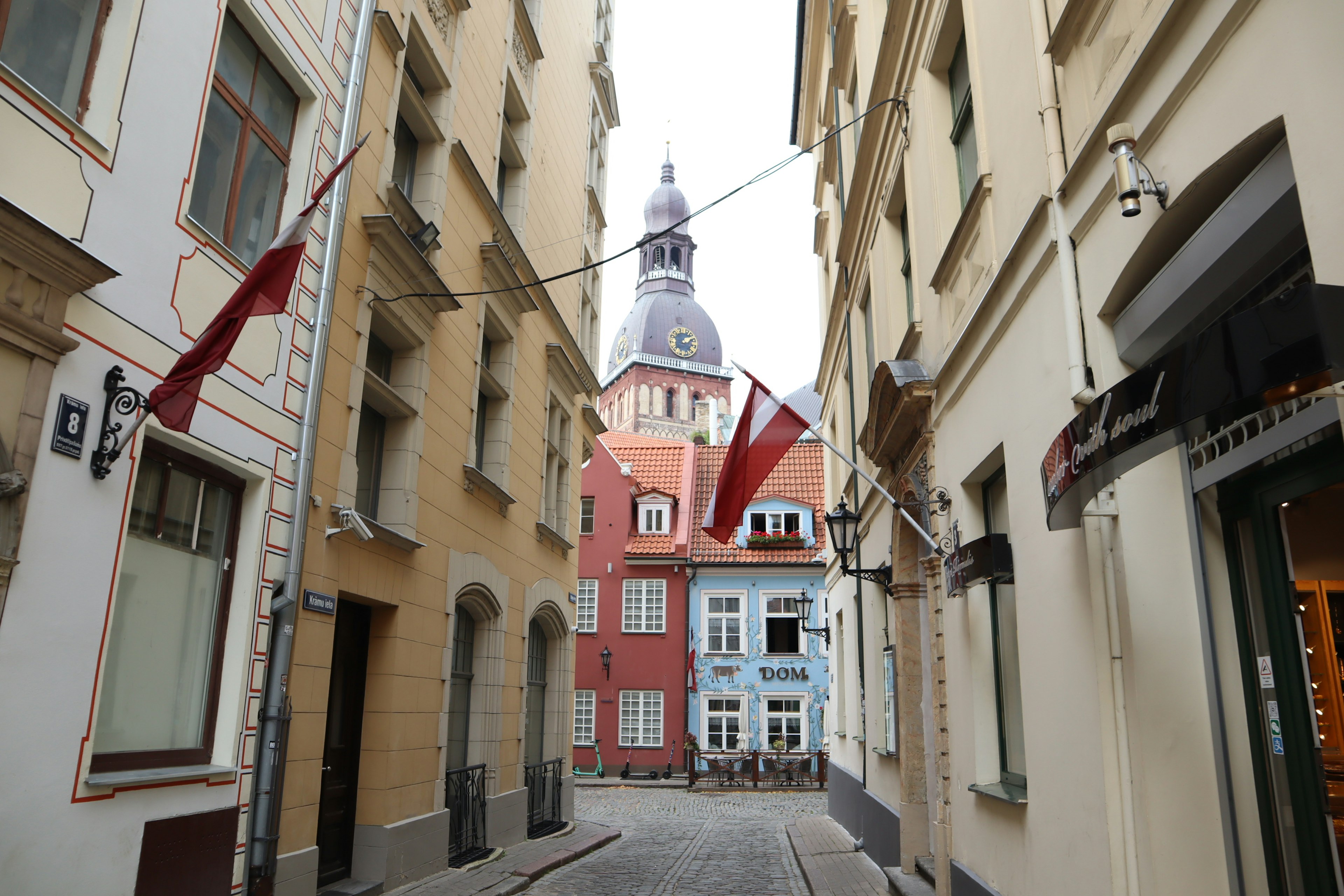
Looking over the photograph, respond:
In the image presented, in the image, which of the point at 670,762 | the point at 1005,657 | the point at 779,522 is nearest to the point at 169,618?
the point at 1005,657

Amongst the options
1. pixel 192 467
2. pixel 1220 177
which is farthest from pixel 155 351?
pixel 1220 177

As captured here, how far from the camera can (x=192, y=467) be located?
679 centimetres

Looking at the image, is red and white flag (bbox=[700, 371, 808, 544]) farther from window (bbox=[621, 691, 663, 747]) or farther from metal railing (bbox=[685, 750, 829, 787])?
window (bbox=[621, 691, 663, 747])

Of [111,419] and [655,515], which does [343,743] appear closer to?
[111,419]

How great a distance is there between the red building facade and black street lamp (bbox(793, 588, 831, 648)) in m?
3.99

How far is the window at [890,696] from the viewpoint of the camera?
11.0 metres

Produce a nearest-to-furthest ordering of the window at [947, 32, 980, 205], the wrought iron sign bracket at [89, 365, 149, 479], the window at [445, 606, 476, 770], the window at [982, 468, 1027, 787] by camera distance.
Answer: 1. the wrought iron sign bracket at [89, 365, 149, 479]
2. the window at [982, 468, 1027, 787]
3. the window at [947, 32, 980, 205]
4. the window at [445, 606, 476, 770]

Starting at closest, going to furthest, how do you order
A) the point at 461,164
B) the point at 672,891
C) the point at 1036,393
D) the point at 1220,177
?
1. the point at 1220,177
2. the point at 1036,393
3. the point at 672,891
4. the point at 461,164

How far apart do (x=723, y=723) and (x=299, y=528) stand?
23873 mm

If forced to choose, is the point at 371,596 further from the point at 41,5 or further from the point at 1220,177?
the point at 1220,177

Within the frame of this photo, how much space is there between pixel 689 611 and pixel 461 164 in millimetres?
21159

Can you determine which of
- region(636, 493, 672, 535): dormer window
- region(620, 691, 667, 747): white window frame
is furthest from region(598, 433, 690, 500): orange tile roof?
region(620, 691, 667, 747): white window frame

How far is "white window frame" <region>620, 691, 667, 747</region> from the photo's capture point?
29.9 m

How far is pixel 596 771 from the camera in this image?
29.5 metres
